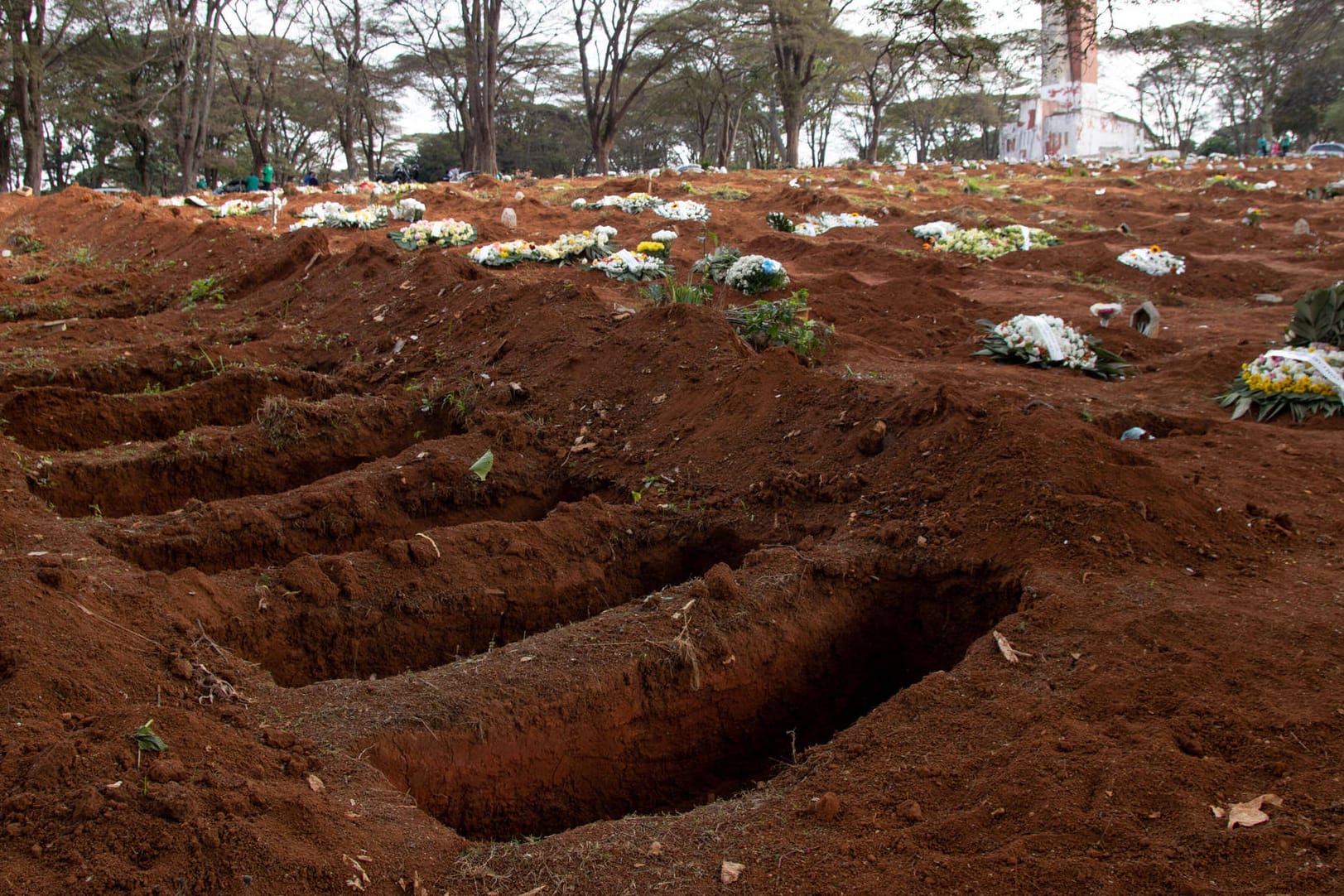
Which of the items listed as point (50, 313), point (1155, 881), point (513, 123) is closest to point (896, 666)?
point (1155, 881)

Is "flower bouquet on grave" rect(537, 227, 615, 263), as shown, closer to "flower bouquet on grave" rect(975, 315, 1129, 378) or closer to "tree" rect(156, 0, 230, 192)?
"flower bouquet on grave" rect(975, 315, 1129, 378)

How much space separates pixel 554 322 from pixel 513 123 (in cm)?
3135

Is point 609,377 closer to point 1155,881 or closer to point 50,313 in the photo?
point 1155,881

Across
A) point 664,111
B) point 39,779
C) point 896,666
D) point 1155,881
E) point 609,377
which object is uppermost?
point 664,111

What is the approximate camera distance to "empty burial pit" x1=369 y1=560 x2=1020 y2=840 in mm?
2619

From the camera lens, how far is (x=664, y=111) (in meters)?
29.5

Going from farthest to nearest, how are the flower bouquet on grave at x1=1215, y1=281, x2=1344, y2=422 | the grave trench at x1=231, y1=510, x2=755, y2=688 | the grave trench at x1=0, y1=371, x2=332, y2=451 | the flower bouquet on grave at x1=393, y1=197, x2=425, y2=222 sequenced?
the flower bouquet on grave at x1=393, y1=197, x2=425, y2=222 < the grave trench at x1=0, y1=371, x2=332, y2=451 < the flower bouquet on grave at x1=1215, y1=281, x2=1344, y2=422 < the grave trench at x1=231, y1=510, x2=755, y2=688

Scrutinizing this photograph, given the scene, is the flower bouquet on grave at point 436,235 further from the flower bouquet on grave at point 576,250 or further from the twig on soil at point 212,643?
the twig on soil at point 212,643

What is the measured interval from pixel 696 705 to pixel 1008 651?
0.95 m

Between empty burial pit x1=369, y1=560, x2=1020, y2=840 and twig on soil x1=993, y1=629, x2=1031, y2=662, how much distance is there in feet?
1.34

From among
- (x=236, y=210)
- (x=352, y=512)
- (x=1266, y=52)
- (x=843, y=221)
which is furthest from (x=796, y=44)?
(x=352, y=512)

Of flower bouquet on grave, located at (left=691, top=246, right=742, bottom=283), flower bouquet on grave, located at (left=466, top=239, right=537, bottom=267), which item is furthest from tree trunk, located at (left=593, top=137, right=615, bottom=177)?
flower bouquet on grave, located at (left=691, top=246, right=742, bottom=283)

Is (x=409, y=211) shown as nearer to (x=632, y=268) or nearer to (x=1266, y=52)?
(x=632, y=268)

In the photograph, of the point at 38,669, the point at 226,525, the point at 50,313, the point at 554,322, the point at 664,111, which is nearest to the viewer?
the point at 38,669
